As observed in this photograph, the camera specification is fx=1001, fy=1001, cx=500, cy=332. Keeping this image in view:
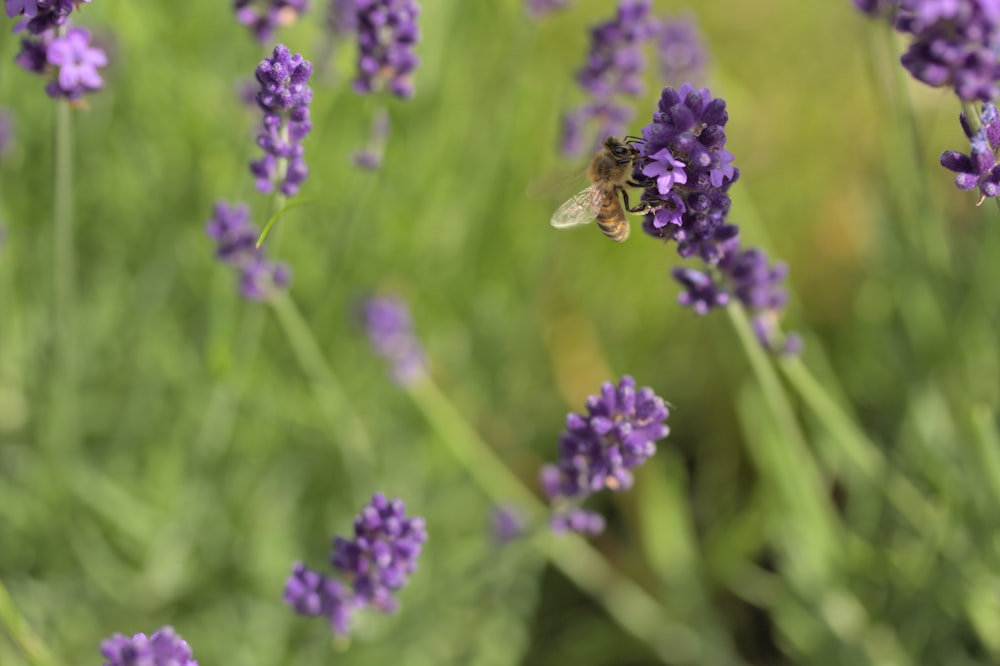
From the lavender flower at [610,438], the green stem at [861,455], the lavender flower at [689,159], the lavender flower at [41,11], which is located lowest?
the green stem at [861,455]

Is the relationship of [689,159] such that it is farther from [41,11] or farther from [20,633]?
[20,633]

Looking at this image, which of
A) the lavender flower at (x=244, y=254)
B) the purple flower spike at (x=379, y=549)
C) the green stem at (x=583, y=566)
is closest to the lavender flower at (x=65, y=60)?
the lavender flower at (x=244, y=254)

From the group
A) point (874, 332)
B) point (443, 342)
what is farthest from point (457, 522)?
point (874, 332)

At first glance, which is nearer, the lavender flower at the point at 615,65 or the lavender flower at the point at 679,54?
the lavender flower at the point at 615,65

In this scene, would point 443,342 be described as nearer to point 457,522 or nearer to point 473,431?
point 473,431

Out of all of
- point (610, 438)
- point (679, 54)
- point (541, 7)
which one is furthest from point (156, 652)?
point (679, 54)

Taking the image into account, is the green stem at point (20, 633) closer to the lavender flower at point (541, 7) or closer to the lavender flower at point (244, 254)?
the lavender flower at point (244, 254)
